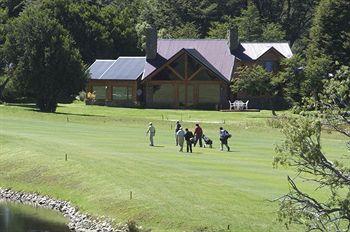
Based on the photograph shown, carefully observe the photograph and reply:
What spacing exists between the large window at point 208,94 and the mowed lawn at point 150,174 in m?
26.6

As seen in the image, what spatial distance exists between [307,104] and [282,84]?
60225mm

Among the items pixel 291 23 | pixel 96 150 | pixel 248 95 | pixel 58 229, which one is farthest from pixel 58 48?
pixel 291 23

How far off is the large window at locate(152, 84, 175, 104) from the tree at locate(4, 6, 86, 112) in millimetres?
12949

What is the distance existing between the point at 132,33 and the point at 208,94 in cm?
2591

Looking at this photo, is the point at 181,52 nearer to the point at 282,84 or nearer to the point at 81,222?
the point at 282,84

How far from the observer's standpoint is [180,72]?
259 feet

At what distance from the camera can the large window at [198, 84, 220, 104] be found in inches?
3091

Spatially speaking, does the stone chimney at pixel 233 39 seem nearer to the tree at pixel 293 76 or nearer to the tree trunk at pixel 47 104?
the tree at pixel 293 76

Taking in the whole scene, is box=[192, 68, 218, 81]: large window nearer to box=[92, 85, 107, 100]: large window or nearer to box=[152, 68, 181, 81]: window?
box=[152, 68, 181, 81]: window

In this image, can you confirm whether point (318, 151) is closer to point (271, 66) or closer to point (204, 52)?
point (271, 66)

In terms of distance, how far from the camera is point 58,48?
221ft

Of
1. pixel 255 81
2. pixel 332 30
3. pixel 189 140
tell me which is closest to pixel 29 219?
pixel 189 140

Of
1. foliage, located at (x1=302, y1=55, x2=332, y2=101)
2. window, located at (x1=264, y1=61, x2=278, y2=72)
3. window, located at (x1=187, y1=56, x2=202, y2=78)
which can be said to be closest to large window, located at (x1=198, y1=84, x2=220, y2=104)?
window, located at (x1=187, y1=56, x2=202, y2=78)

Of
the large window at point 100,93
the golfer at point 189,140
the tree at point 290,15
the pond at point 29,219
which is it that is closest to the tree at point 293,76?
the large window at point 100,93
